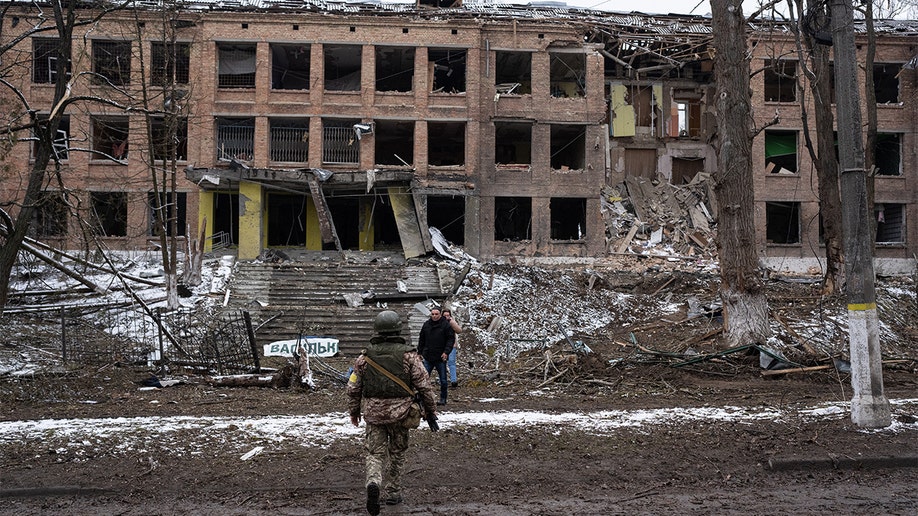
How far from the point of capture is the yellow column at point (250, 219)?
2744cm

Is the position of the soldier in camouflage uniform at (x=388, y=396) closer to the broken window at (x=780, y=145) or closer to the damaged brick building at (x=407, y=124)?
the damaged brick building at (x=407, y=124)

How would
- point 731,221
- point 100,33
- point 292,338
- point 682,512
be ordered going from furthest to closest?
point 100,33
point 292,338
point 731,221
point 682,512

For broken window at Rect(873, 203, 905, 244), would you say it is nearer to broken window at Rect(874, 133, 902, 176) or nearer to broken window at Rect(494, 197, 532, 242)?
broken window at Rect(874, 133, 902, 176)

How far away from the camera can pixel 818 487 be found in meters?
6.28

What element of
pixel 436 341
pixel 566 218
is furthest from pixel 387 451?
pixel 566 218

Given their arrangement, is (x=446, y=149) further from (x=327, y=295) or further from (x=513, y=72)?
(x=327, y=295)

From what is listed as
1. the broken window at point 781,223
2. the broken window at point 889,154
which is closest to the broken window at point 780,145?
the broken window at point 781,223

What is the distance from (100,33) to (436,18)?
576 inches

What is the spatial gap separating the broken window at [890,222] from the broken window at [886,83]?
5.42 m

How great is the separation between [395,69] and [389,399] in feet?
95.3

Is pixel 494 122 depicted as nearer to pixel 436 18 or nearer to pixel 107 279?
pixel 436 18

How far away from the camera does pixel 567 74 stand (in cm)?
3262

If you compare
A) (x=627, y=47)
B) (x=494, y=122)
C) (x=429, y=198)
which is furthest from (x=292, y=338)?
(x=627, y=47)

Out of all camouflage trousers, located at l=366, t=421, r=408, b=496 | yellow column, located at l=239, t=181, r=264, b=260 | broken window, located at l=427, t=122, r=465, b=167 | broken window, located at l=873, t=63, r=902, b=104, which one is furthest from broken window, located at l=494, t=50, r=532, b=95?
camouflage trousers, located at l=366, t=421, r=408, b=496
